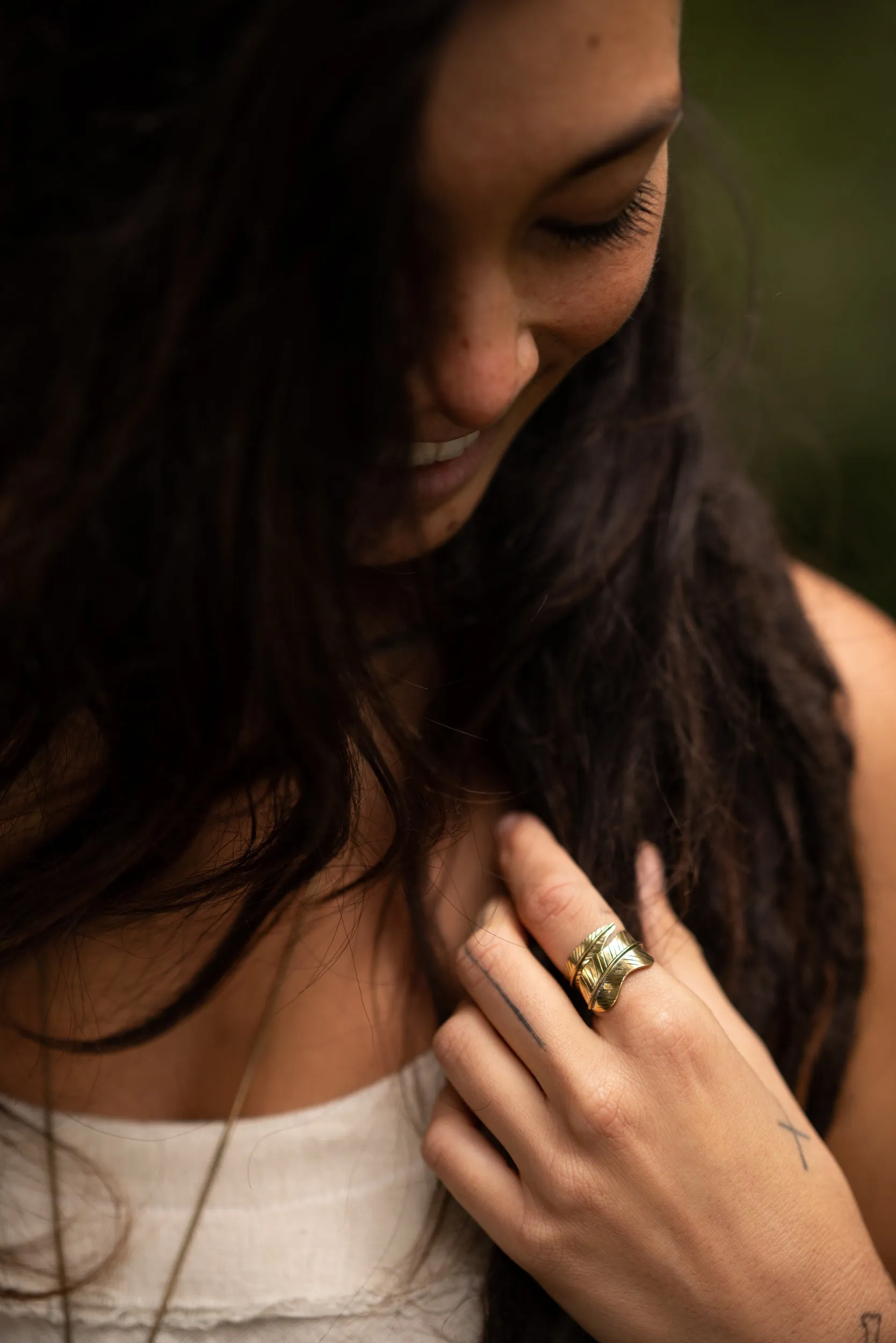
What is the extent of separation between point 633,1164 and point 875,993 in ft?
1.26

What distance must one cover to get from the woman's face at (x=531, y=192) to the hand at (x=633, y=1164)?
37 centimetres

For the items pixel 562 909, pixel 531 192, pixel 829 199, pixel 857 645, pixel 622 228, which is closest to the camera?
pixel 531 192

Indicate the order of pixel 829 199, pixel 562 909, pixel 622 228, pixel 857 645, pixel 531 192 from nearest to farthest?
pixel 531 192 < pixel 622 228 < pixel 562 909 < pixel 857 645 < pixel 829 199

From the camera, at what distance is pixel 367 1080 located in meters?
1.01

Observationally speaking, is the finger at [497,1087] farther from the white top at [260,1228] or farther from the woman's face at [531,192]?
the woman's face at [531,192]

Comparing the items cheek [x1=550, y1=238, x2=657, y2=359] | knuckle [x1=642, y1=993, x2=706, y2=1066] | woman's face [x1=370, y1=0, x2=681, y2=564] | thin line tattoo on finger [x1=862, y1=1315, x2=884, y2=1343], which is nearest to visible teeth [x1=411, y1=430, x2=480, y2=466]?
woman's face [x1=370, y1=0, x2=681, y2=564]

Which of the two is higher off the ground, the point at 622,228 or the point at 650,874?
the point at 622,228

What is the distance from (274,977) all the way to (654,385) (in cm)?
68

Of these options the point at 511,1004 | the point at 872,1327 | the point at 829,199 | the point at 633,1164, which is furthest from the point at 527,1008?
the point at 829,199

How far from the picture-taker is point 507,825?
997 millimetres

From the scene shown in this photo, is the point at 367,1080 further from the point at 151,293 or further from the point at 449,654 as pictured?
the point at 151,293

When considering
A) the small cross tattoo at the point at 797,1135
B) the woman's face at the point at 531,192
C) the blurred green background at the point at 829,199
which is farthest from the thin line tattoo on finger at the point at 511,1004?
the blurred green background at the point at 829,199

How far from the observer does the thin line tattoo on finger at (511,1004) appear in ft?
2.78

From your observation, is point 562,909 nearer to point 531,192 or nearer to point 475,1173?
point 475,1173
